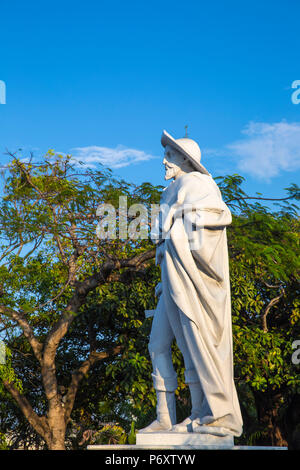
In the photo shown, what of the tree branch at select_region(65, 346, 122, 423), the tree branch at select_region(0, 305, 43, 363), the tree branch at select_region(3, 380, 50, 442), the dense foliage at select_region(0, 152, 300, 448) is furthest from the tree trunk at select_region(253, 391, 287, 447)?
the tree branch at select_region(0, 305, 43, 363)

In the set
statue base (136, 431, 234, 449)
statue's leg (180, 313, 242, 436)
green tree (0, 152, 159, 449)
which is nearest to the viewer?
statue base (136, 431, 234, 449)

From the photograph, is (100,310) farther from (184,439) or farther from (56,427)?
(184,439)

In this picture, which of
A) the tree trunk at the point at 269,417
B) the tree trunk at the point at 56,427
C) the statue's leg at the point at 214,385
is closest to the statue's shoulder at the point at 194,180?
the statue's leg at the point at 214,385

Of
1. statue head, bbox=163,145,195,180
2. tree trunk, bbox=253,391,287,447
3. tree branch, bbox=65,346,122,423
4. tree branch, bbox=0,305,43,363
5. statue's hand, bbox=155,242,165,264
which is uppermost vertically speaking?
statue head, bbox=163,145,195,180

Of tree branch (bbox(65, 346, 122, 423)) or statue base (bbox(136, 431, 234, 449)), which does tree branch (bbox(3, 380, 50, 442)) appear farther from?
statue base (bbox(136, 431, 234, 449))

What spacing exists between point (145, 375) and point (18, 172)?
454 cm

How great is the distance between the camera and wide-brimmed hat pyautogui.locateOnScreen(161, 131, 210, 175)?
4945 mm

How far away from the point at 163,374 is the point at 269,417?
9.76 meters

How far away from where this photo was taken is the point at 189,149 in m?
4.97

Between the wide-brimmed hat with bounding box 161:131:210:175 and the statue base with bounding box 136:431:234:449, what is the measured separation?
2.29 meters

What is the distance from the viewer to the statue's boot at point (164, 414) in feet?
14.5

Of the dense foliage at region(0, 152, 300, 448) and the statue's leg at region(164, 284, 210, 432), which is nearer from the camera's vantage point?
the statue's leg at region(164, 284, 210, 432)

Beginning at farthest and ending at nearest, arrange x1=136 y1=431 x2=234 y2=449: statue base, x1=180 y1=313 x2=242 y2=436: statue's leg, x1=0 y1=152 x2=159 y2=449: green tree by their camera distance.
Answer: x1=0 y1=152 x2=159 y2=449: green tree, x1=180 y1=313 x2=242 y2=436: statue's leg, x1=136 y1=431 x2=234 y2=449: statue base

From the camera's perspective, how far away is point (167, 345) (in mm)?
4652
